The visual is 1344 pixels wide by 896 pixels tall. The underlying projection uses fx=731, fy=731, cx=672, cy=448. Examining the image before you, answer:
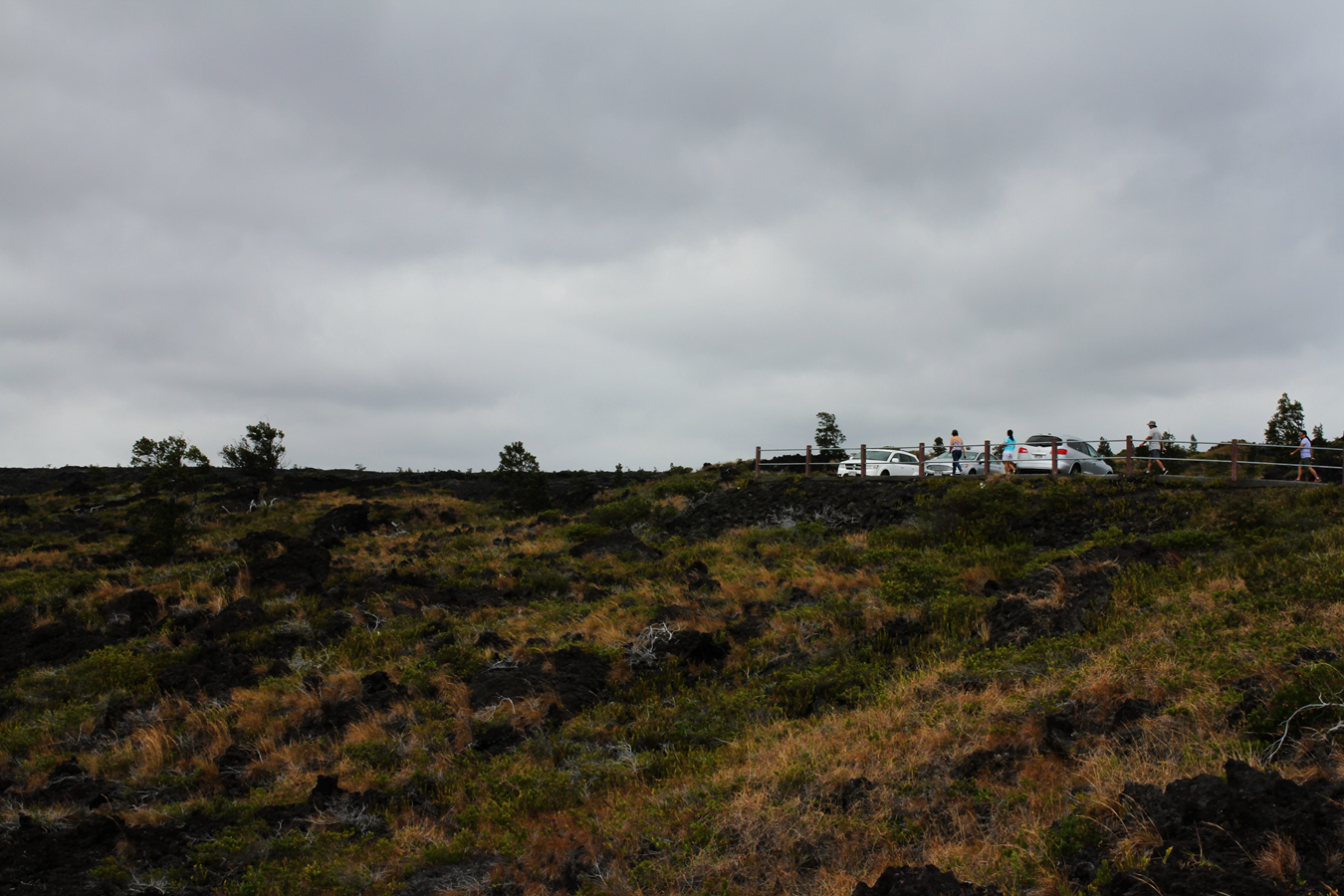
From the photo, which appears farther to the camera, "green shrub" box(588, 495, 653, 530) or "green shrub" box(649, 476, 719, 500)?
"green shrub" box(649, 476, 719, 500)

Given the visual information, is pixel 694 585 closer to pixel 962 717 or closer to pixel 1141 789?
pixel 962 717

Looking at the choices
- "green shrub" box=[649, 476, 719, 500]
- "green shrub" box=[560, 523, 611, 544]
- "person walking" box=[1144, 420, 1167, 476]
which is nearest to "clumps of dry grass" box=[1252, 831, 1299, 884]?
"person walking" box=[1144, 420, 1167, 476]

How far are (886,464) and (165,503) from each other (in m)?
23.8

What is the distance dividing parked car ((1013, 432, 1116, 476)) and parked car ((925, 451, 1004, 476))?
29.5 inches

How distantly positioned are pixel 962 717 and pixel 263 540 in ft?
68.8

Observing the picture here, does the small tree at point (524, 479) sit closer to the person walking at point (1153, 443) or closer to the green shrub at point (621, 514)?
the green shrub at point (621, 514)

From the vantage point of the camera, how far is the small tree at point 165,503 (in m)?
21.8

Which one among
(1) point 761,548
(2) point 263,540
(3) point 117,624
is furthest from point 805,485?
(3) point 117,624

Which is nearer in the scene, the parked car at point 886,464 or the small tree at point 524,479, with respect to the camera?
the parked car at point 886,464

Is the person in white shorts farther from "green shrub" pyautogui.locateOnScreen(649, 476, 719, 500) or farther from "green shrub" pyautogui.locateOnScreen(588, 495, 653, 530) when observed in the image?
"green shrub" pyautogui.locateOnScreen(588, 495, 653, 530)

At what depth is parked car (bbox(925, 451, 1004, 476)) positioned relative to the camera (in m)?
24.2

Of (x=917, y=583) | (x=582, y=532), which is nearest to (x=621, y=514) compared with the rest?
(x=582, y=532)

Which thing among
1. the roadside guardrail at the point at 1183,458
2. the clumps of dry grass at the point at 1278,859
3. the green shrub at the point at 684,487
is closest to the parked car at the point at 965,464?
the roadside guardrail at the point at 1183,458

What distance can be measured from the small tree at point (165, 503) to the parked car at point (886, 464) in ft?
72.5
